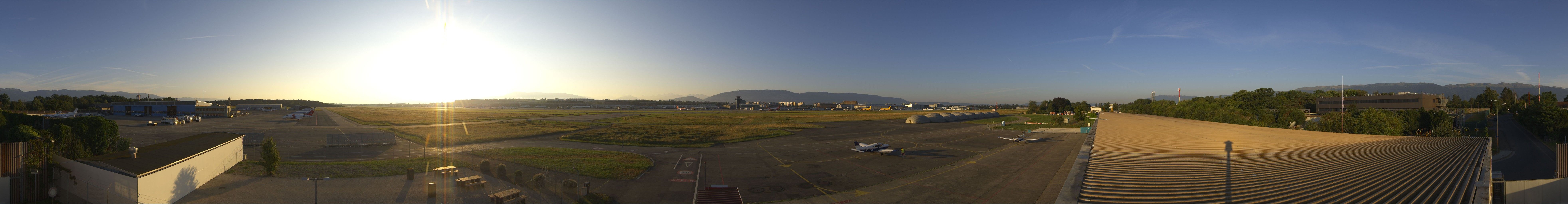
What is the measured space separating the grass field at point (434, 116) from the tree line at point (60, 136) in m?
54.5

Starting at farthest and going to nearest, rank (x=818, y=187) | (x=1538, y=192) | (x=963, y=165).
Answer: (x=963, y=165), (x=818, y=187), (x=1538, y=192)

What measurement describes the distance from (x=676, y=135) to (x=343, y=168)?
2481 centimetres

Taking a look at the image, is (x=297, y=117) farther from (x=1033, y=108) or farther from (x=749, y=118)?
(x=1033, y=108)

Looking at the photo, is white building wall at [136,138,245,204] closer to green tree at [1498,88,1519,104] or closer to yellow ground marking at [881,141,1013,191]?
yellow ground marking at [881,141,1013,191]

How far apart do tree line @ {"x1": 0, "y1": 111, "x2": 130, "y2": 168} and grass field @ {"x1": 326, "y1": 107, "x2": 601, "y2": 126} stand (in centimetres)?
5454

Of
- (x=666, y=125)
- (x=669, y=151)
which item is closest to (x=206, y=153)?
(x=669, y=151)

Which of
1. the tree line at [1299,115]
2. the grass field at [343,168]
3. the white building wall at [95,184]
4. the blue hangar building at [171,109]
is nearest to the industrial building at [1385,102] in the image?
the tree line at [1299,115]

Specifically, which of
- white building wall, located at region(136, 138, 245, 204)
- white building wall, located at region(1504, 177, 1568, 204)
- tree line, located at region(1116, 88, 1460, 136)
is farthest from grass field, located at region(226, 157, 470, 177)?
tree line, located at region(1116, 88, 1460, 136)

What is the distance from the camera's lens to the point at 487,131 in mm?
53938

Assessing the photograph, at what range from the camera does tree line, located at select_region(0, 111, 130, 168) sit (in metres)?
17.3

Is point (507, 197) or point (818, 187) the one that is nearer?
point (507, 197)

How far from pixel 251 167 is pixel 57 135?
21.8ft

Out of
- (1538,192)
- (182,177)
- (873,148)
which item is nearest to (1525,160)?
(1538,192)

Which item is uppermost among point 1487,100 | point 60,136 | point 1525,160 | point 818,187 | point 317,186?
point 1487,100
